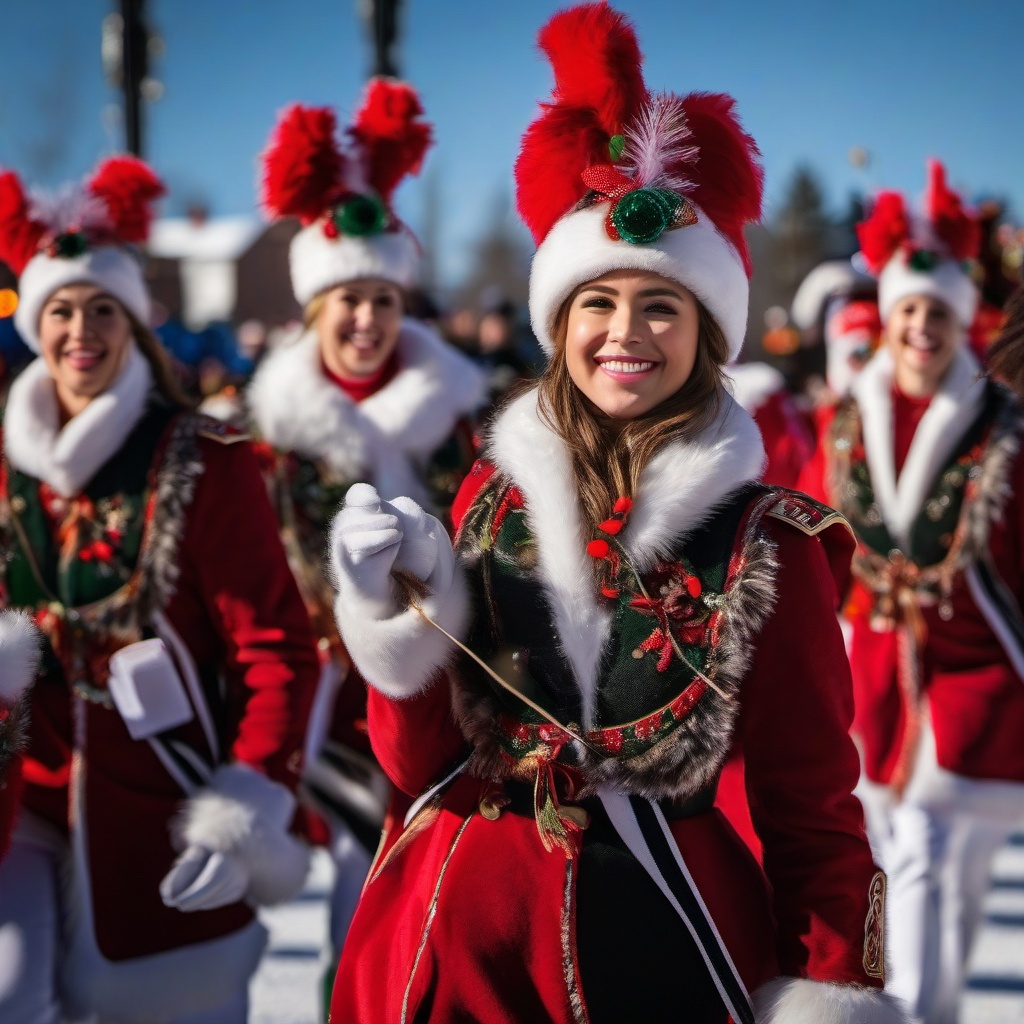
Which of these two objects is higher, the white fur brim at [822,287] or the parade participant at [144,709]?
the white fur brim at [822,287]

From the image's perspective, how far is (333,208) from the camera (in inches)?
181

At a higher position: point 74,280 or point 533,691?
point 74,280

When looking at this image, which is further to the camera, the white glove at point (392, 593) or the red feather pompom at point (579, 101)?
the red feather pompom at point (579, 101)

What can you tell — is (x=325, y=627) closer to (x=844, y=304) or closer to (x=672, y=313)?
(x=672, y=313)

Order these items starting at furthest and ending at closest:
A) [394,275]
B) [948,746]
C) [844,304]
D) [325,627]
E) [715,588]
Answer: [844,304] < [394,275] < [325,627] < [948,746] < [715,588]

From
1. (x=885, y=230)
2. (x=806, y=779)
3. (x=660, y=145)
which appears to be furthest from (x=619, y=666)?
(x=885, y=230)

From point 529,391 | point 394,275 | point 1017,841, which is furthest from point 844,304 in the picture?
point 529,391

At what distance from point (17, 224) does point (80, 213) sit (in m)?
0.16

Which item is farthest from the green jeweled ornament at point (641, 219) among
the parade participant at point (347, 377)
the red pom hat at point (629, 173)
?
the parade participant at point (347, 377)

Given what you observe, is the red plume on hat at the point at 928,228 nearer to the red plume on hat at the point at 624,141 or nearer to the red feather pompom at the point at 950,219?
the red feather pompom at the point at 950,219

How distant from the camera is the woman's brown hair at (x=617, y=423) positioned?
6.71ft

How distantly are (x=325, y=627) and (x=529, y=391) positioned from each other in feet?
7.14

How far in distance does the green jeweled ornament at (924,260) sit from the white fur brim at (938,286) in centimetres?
1

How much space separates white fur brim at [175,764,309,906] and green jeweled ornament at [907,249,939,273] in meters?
2.90
